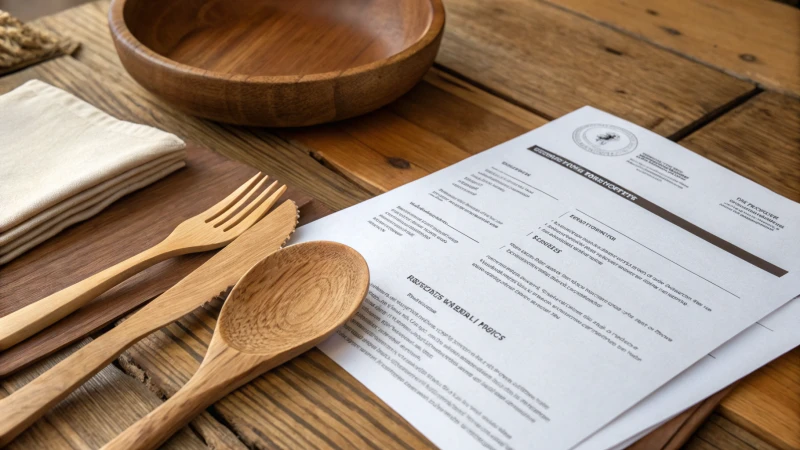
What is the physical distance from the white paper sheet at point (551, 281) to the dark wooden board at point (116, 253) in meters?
0.11

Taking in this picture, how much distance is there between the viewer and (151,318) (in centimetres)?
46

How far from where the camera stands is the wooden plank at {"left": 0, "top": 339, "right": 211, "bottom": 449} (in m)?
0.41

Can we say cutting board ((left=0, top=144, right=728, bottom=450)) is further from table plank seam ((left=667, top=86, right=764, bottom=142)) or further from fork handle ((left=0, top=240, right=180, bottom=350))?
table plank seam ((left=667, top=86, right=764, bottom=142))

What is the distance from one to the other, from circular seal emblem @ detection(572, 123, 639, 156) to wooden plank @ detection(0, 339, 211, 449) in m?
0.45

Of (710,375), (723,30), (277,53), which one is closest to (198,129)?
(277,53)

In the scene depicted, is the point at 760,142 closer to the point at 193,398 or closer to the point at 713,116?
the point at 713,116

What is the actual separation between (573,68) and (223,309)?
1.87 ft

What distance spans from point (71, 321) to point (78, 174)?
0.14 meters

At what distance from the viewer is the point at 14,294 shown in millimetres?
491

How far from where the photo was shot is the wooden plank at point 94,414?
1.34ft

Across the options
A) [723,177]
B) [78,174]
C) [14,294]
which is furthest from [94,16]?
[723,177]

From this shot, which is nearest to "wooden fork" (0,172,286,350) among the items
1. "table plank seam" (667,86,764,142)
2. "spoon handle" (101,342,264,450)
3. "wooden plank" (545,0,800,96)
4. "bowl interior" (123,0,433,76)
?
"spoon handle" (101,342,264,450)

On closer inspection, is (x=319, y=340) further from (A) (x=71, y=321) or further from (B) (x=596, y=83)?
(B) (x=596, y=83)

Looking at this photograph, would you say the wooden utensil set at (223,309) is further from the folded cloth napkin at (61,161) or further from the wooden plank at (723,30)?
the wooden plank at (723,30)
